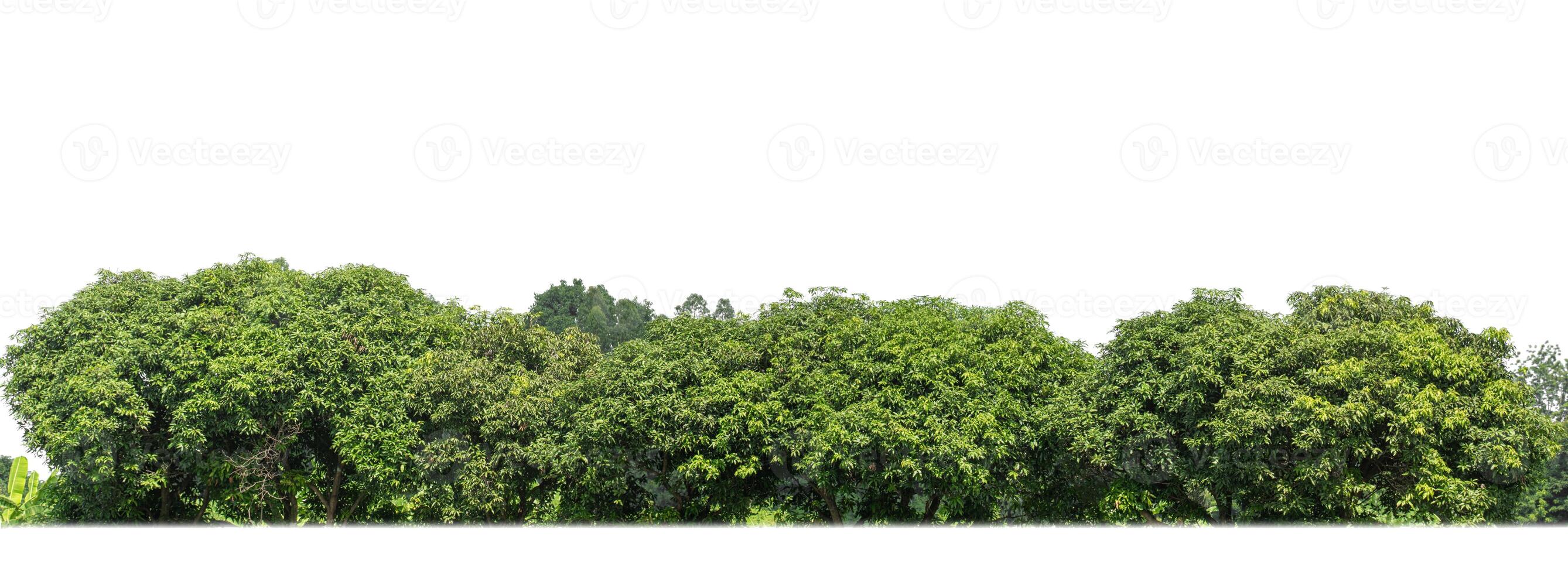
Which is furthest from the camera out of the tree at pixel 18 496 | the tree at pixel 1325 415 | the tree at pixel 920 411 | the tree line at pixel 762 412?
the tree at pixel 18 496

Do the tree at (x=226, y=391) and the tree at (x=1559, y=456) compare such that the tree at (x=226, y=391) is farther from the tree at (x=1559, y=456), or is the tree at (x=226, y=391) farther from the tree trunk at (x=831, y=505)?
the tree at (x=1559, y=456)

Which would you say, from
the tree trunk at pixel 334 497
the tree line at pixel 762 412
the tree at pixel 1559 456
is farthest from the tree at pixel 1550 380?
the tree trunk at pixel 334 497

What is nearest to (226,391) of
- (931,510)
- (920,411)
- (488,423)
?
(488,423)

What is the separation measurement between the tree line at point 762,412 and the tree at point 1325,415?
52 mm

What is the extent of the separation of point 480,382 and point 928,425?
8745 mm

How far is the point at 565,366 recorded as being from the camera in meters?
22.4

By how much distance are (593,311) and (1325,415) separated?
46166 mm

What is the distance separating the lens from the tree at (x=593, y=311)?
57.4 m

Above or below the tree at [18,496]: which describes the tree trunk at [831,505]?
below

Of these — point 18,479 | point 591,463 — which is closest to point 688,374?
point 591,463

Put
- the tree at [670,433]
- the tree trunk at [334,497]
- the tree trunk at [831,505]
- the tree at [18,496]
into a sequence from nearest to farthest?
1. the tree at [670,433]
2. the tree trunk at [831,505]
3. the tree trunk at [334,497]
4. the tree at [18,496]

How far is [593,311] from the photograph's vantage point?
58438 millimetres

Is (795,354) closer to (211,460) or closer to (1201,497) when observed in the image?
(1201,497)

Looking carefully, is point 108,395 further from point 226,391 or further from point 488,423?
point 488,423
